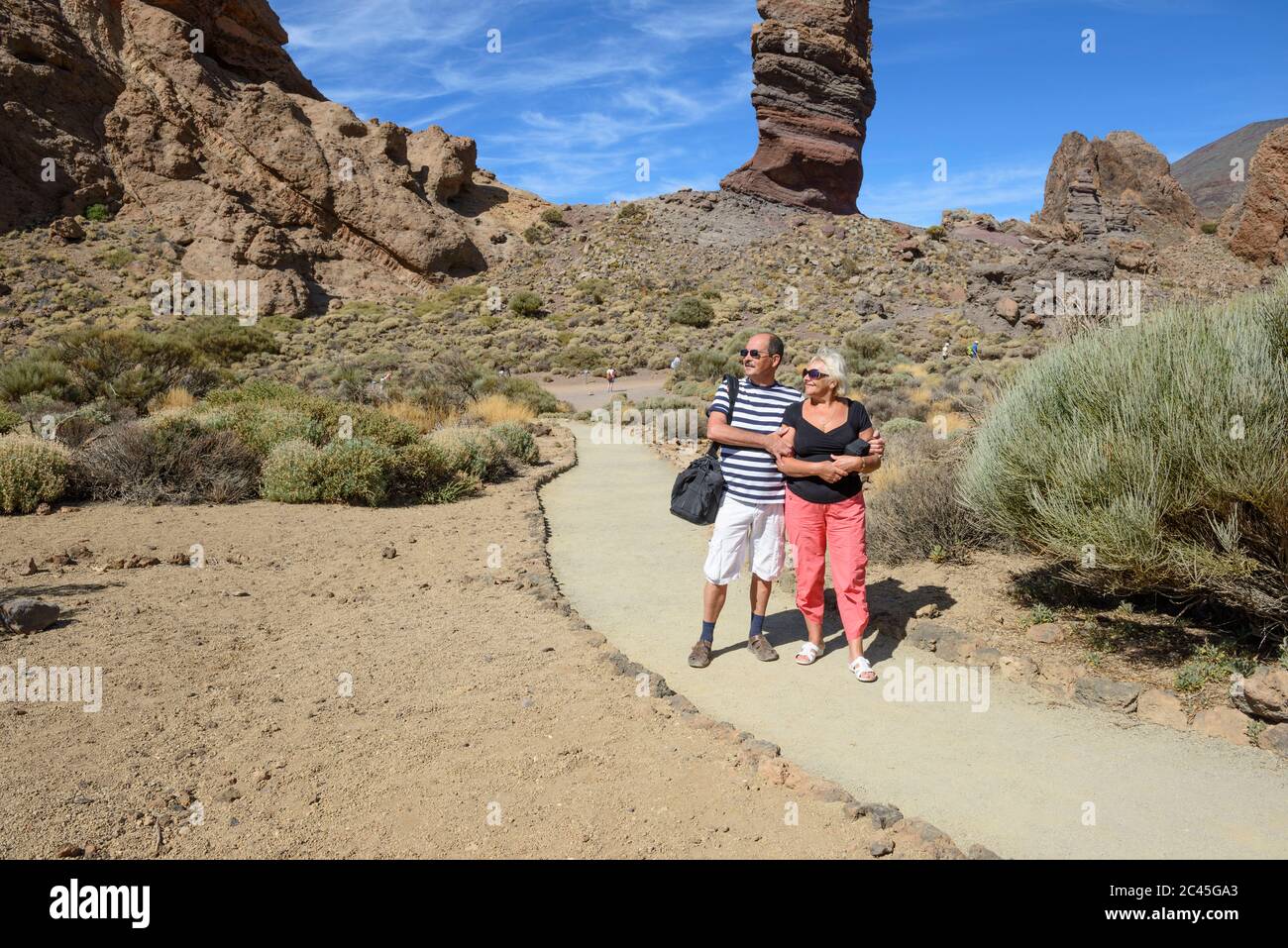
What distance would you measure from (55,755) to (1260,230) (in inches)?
2048

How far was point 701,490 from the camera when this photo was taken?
4.69 meters

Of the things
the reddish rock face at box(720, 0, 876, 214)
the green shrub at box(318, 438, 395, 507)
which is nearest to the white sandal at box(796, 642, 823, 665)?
the green shrub at box(318, 438, 395, 507)

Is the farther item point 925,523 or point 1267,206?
point 1267,206

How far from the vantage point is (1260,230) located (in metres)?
40.8

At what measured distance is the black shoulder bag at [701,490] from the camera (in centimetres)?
466

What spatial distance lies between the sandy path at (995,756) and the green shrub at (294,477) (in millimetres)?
4656

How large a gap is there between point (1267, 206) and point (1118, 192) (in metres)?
33.0


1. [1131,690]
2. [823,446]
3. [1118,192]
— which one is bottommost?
[1131,690]

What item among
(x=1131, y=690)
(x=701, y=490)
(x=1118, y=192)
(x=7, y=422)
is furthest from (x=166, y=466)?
(x=1118, y=192)

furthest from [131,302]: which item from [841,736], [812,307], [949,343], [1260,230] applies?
[1260,230]

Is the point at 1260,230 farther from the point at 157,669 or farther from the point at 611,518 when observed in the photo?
the point at 157,669

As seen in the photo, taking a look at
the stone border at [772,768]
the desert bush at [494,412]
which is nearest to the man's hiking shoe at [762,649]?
the stone border at [772,768]

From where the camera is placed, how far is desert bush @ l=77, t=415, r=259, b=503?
866 centimetres

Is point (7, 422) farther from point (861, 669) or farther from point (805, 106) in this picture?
point (805, 106)
